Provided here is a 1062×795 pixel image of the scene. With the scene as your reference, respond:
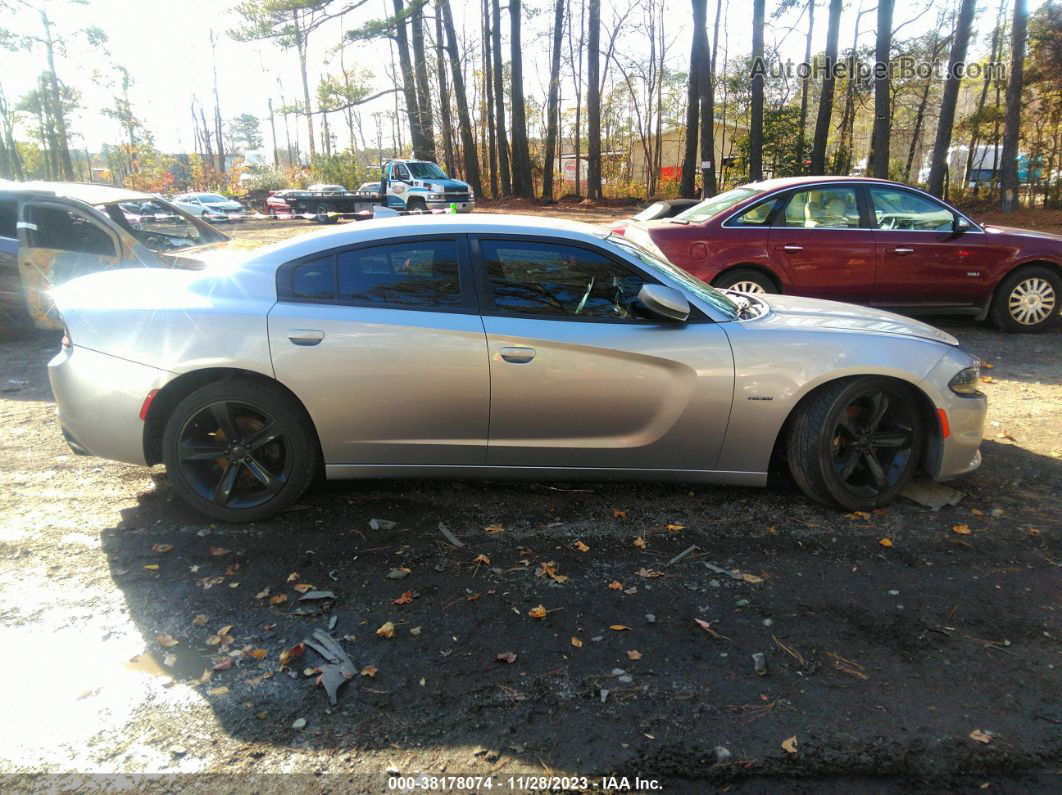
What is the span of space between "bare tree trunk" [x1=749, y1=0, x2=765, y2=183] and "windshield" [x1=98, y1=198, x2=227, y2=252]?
17582 mm

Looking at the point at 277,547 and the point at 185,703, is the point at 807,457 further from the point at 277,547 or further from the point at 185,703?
the point at 185,703

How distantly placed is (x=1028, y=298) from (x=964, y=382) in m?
5.35

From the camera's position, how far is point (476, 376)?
12.2ft

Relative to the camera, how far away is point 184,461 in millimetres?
3801

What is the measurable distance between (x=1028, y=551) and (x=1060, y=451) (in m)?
1.67

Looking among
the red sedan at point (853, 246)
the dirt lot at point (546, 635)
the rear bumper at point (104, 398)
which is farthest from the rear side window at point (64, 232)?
the red sedan at point (853, 246)

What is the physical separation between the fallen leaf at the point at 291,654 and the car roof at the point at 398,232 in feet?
6.62

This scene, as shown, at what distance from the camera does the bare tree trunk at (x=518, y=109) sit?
2983 cm

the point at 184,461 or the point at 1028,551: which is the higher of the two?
the point at 184,461

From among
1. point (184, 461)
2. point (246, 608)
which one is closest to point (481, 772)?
point (246, 608)

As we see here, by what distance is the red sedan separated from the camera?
7789 mm

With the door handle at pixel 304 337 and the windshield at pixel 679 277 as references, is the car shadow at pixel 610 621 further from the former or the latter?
the windshield at pixel 679 277

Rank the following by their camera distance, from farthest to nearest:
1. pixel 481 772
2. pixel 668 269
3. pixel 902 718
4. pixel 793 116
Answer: pixel 793 116 → pixel 668 269 → pixel 902 718 → pixel 481 772

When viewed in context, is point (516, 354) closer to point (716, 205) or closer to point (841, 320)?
point (841, 320)
